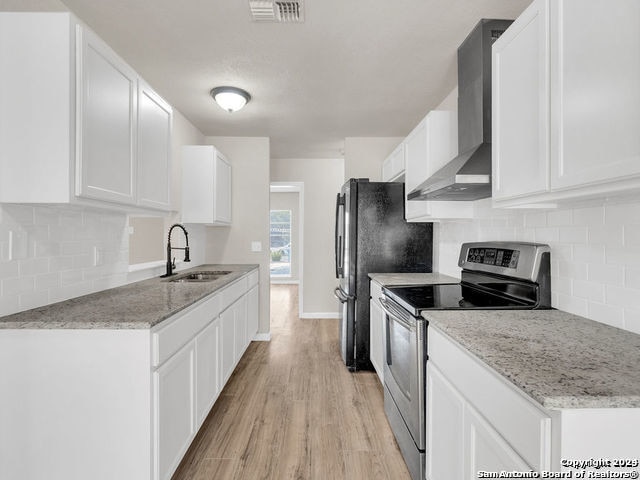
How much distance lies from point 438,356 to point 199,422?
1.44 metres

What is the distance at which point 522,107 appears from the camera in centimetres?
137

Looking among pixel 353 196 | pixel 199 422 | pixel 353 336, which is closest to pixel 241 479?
pixel 199 422

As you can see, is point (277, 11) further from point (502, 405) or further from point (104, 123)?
point (502, 405)

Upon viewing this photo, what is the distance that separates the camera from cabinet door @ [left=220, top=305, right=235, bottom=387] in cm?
241

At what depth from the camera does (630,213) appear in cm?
123

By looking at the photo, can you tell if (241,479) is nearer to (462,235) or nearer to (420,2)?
(462,235)

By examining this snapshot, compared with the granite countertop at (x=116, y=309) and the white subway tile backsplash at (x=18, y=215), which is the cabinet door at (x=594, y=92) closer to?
the granite countertop at (x=116, y=309)

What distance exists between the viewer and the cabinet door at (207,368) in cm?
192

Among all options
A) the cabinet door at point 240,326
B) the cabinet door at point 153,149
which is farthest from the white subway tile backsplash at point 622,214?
the cabinet door at point 240,326

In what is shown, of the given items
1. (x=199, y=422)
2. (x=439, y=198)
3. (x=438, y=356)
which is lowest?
(x=199, y=422)

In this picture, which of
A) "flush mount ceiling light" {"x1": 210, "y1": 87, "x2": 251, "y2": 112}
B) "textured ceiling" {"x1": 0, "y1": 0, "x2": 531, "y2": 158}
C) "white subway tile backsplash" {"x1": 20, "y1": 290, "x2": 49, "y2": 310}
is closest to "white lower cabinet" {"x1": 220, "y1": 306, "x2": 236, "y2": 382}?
"white subway tile backsplash" {"x1": 20, "y1": 290, "x2": 49, "y2": 310}

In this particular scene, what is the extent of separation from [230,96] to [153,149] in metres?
1.03

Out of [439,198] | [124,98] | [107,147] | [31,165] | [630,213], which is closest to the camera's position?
[630,213]

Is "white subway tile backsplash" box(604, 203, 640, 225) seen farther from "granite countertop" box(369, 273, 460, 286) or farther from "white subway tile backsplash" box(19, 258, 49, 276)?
"white subway tile backsplash" box(19, 258, 49, 276)
